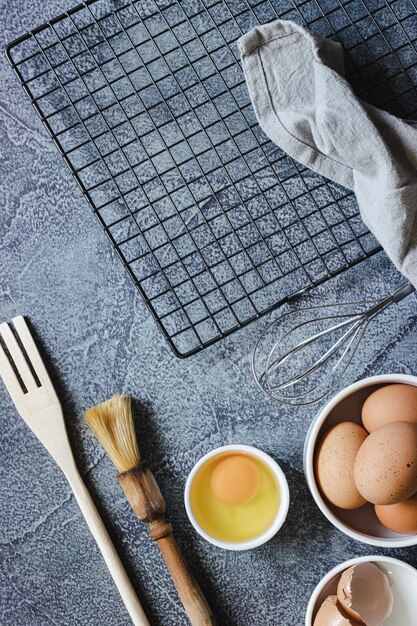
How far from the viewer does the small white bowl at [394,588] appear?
93 centimetres

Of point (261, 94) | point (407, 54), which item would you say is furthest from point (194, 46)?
point (407, 54)

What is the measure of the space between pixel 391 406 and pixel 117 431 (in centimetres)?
34

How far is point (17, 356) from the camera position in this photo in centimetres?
100

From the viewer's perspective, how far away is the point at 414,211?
2.84 ft

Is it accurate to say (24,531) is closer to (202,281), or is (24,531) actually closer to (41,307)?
(41,307)

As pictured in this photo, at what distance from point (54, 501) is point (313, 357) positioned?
39cm

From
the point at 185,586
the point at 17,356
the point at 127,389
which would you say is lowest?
the point at 185,586

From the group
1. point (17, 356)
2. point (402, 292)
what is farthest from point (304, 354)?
point (17, 356)

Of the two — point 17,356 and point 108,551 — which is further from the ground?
point 17,356

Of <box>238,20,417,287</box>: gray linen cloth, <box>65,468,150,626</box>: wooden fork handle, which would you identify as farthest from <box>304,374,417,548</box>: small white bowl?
<box>65,468,150,626</box>: wooden fork handle

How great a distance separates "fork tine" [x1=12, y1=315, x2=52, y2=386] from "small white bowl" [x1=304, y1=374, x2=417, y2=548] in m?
0.35

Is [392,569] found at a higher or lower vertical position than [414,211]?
lower

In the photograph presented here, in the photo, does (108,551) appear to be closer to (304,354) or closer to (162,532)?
(162,532)

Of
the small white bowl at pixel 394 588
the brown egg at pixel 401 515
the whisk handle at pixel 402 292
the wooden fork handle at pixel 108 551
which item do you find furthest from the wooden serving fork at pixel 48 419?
the whisk handle at pixel 402 292
